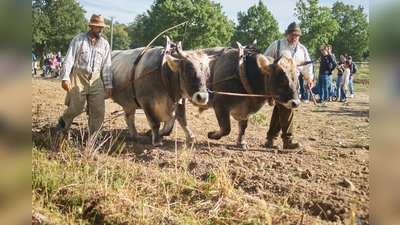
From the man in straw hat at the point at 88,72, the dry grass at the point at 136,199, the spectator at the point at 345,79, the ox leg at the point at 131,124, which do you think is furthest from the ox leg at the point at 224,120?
the spectator at the point at 345,79

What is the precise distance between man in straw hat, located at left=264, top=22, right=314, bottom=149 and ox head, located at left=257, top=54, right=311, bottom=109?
0.44 metres

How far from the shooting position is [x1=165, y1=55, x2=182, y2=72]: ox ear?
591 cm

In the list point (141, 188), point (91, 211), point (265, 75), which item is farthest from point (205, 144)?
point (91, 211)

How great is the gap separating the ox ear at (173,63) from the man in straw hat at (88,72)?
3.95ft

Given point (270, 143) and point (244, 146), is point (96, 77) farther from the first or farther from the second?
point (270, 143)

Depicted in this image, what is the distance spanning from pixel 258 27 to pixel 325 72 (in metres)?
39.0

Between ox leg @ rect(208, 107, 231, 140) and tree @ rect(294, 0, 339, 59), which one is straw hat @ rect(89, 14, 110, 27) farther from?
tree @ rect(294, 0, 339, 59)

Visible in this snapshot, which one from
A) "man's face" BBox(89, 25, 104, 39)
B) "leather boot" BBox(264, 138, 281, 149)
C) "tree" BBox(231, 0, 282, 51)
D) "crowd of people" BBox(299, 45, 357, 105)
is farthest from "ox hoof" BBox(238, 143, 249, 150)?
"tree" BBox(231, 0, 282, 51)

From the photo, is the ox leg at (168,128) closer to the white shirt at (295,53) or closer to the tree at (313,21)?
the white shirt at (295,53)

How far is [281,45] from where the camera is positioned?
6531mm

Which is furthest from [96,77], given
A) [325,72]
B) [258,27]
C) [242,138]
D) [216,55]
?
[258,27]

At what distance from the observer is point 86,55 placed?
6.05 metres

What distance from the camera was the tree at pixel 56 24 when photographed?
40.7m

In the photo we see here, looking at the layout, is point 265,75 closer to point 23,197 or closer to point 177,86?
point 177,86
